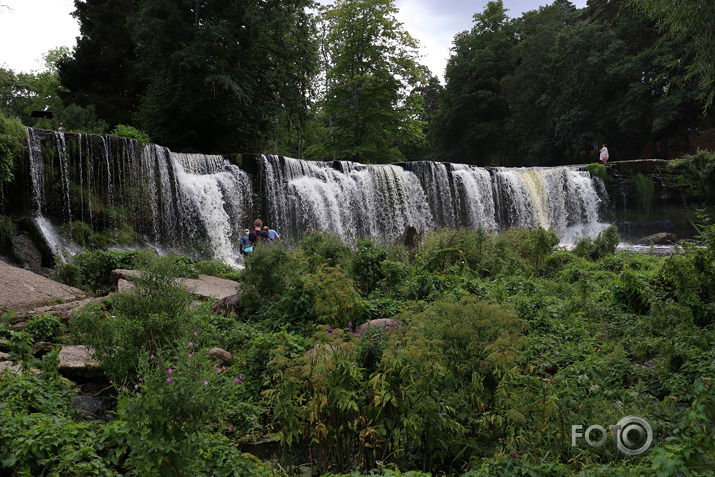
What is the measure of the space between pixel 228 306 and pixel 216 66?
15043mm

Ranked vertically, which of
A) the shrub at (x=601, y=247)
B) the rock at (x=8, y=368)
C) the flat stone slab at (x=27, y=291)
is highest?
the flat stone slab at (x=27, y=291)

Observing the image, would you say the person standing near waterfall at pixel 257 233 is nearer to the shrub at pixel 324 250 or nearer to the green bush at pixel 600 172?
the shrub at pixel 324 250

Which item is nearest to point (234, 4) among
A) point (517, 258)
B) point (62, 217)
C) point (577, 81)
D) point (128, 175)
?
point (128, 175)

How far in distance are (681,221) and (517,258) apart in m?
19.2

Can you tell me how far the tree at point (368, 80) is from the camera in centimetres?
2805

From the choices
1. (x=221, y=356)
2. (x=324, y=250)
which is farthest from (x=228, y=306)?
(x=221, y=356)

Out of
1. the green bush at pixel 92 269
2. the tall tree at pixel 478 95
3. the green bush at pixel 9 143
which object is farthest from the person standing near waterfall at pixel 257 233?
the tall tree at pixel 478 95

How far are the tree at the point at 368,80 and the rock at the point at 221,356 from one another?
2408 centimetres

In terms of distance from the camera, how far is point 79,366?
5.26 metres

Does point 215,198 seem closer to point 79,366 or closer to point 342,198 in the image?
point 342,198

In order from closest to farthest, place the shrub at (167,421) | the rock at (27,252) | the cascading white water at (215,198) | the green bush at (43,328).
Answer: the shrub at (167,421), the green bush at (43,328), the rock at (27,252), the cascading white water at (215,198)

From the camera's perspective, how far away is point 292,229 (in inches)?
715

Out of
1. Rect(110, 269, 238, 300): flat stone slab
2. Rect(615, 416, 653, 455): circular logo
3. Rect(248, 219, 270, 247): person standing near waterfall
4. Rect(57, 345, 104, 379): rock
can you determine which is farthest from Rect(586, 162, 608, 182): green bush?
Rect(57, 345, 104, 379): rock

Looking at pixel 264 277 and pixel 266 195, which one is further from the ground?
pixel 266 195
